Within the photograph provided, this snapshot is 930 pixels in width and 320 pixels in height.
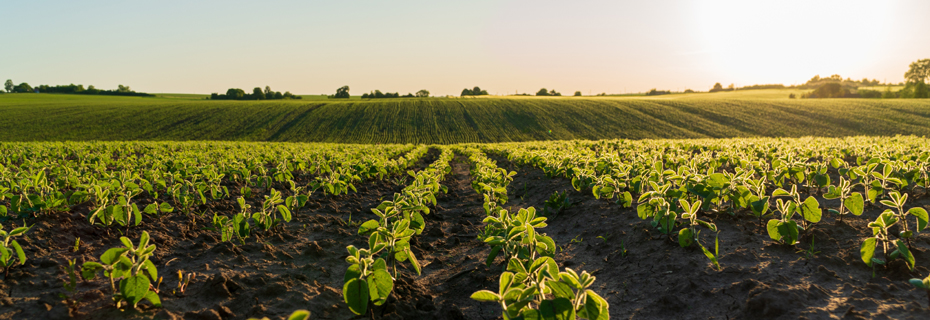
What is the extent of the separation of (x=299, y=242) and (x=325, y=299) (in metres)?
1.95

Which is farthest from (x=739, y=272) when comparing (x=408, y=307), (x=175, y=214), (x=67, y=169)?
(x=67, y=169)

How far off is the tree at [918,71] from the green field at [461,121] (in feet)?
161

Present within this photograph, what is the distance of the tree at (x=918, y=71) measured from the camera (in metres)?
89.4

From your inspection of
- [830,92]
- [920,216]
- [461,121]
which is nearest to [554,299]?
[920,216]

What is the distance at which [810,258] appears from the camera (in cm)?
361

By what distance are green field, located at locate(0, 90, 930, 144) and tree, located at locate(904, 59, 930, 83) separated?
48954 mm

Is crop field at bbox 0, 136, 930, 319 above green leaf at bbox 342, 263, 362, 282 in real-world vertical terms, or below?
below

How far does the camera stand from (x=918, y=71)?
90875 millimetres

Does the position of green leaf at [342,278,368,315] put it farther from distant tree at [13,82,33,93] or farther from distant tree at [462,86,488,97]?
distant tree at [13,82,33,93]

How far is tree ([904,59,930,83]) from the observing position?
8941 cm

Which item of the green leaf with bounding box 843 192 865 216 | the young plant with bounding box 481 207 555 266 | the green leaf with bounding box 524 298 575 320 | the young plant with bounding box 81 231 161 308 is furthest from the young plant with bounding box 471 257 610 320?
the green leaf with bounding box 843 192 865 216

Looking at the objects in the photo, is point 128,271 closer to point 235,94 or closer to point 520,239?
point 520,239

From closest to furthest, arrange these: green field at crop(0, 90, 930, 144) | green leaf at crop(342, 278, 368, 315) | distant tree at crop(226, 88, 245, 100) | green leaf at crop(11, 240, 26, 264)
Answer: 1. green leaf at crop(342, 278, 368, 315)
2. green leaf at crop(11, 240, 26, 264)
3. green field at crop(0, 90, 930, 144)
4. distant tree at crop(226, 88, 245, 100)

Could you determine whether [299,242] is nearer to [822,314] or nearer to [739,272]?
[739,272]
